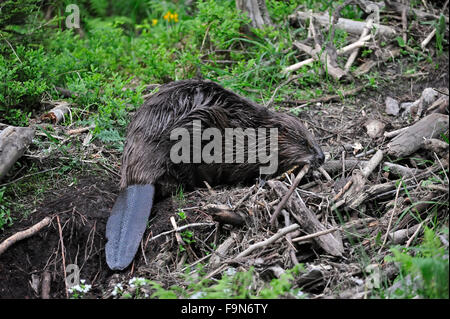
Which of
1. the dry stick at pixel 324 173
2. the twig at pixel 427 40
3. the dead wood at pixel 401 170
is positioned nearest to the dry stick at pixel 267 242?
the dry stick at pixel 324 173

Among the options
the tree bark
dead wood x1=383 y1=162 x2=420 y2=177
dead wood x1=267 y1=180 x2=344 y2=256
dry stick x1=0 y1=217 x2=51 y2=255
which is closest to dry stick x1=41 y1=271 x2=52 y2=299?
dry stick x1=0 y1=217 x2=51 y2=255

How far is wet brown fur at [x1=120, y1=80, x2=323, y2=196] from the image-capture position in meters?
3.06

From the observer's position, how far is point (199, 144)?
10.5 ft

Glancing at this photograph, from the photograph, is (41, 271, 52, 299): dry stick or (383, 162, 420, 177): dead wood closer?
(41, 271, 52, 299): dry stick

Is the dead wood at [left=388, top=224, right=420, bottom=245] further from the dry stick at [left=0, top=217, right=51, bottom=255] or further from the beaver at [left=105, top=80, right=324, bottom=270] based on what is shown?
the dry stick at [left=0, top=217, right=51, bottom=255]

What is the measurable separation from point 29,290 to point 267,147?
1.67 m

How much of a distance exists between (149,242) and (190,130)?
0.74m

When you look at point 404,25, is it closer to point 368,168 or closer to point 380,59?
point 380,59

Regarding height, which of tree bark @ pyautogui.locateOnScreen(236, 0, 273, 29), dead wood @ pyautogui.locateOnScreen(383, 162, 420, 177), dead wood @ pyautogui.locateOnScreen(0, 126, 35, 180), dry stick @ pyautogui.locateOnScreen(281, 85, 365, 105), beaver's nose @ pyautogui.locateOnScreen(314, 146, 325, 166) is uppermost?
dead wood @ pyautogui.locateOnScreen(0, 126, 35, 180)

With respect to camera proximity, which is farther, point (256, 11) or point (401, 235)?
point (256, 11)

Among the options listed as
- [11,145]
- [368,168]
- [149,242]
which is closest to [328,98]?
[368,168]

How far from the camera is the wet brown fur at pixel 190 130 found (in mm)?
3064

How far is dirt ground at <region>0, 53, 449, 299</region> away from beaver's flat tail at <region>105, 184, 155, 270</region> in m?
0.09

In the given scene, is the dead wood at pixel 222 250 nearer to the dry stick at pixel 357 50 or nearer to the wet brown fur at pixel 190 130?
the wet brown fur at pixel 190 130
